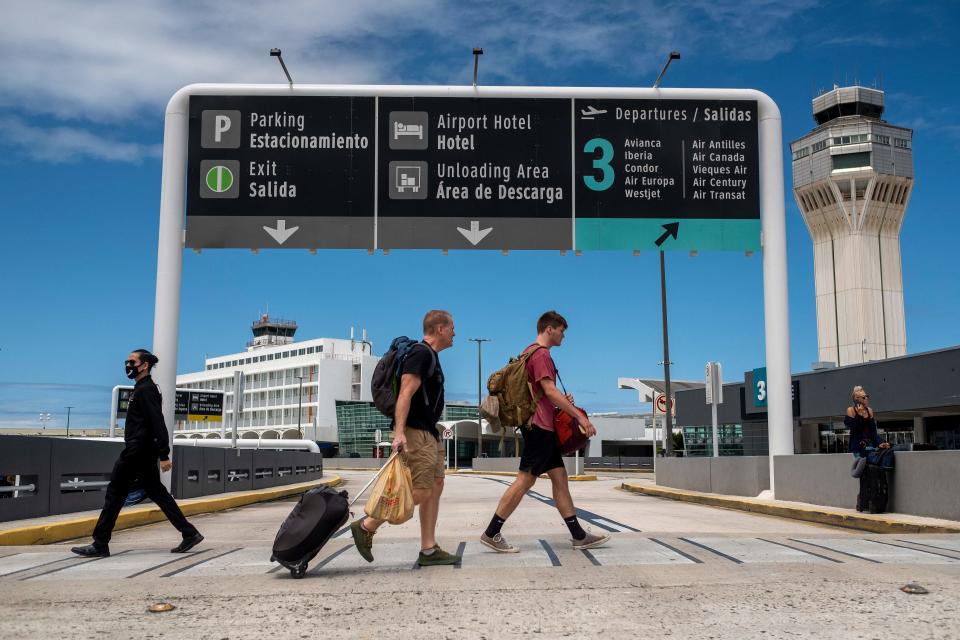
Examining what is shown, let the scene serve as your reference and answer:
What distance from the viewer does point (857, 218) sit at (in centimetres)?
10812

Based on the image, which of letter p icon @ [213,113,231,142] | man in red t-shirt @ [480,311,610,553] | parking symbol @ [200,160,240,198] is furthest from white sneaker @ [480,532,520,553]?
letter p icon @ [213,113,231,142]

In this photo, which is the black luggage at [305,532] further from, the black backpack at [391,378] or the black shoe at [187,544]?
the black shoe at [187,544]

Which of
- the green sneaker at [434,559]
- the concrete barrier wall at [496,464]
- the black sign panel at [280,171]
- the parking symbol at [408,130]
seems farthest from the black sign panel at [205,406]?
the green sneaker at [434,559]

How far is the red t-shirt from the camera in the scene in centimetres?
726

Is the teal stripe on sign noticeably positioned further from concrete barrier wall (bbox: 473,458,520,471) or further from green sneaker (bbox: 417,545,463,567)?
concrete barrier wall (bbox: 473,458,520,471)

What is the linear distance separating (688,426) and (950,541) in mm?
53603

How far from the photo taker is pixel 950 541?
8.51m

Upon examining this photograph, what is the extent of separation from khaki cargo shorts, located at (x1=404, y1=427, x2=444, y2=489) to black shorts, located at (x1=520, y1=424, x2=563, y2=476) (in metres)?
1.06

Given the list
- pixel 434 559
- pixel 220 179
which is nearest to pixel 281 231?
pixel 220 179

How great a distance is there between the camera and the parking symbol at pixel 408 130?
15352mm

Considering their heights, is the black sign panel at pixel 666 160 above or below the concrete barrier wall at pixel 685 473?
above

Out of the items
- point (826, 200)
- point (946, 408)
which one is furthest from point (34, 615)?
point (826, 200)

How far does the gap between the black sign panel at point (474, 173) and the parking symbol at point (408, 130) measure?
0.02m

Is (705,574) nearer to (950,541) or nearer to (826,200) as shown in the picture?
(950,541)
